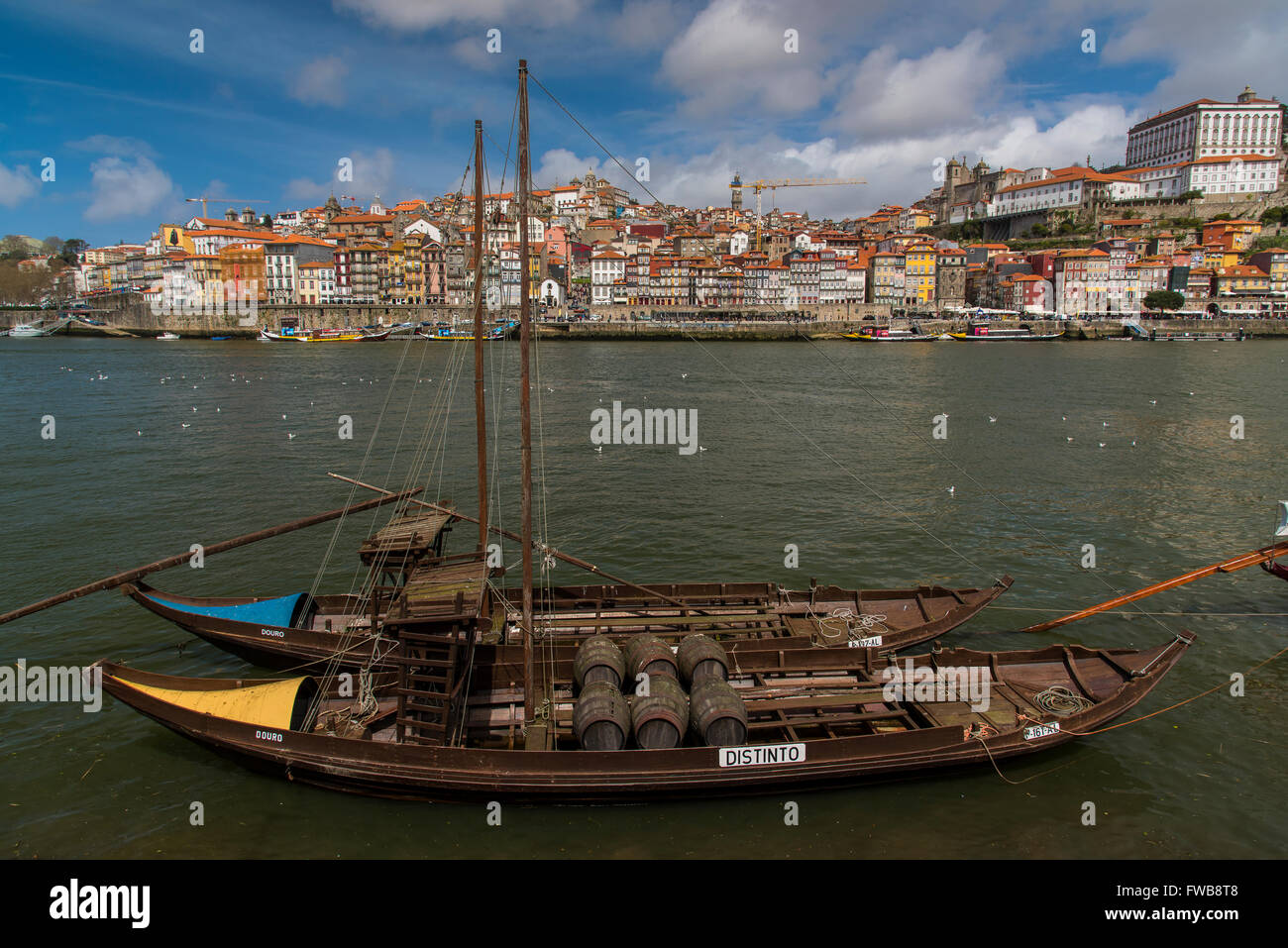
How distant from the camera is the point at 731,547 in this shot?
63.2 feet

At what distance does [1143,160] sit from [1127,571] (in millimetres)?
178338

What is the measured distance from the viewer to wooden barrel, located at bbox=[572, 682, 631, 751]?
29.1 ft

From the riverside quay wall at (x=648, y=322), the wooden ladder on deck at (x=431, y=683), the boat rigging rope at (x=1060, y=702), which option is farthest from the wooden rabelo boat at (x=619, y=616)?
the riverside quay wall at (x=648, y=322)

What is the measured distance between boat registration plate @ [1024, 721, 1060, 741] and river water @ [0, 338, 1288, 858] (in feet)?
2.08

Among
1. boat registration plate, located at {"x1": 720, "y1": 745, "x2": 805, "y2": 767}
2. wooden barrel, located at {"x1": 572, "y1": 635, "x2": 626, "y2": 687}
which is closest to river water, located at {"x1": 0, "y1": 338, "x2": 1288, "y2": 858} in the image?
boat registration plate, located at {"x1": 720, "y1": 745, "x2": 805, "y2": 767}

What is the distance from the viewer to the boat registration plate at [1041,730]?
384 inches

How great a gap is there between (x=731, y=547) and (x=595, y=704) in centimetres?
1070

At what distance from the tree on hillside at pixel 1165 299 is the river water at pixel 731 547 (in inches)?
2775

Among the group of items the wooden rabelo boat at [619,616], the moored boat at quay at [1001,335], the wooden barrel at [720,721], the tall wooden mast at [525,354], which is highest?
the moored boat at quay at [1001,335]

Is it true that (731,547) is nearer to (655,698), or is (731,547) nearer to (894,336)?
(655,698)

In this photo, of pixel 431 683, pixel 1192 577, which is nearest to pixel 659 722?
pixel 431 683

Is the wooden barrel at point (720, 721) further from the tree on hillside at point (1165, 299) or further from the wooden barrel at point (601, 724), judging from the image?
the tree on hillside at point (1165, 299)

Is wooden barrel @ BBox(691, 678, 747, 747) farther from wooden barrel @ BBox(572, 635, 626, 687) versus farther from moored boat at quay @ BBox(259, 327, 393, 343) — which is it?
moored boat at quay @ BBox(259, 327, 393, 343)
